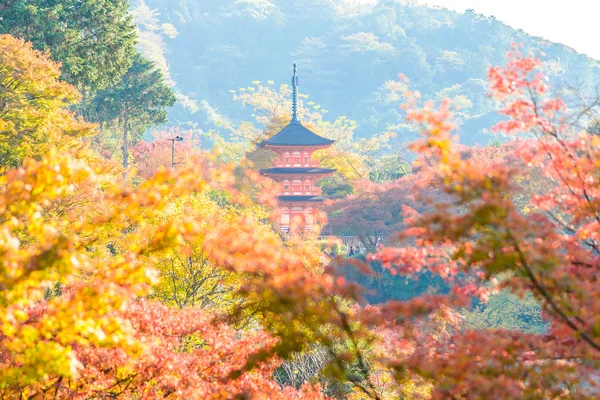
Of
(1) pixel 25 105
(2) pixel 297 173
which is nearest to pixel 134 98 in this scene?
(2) pixel 297 173

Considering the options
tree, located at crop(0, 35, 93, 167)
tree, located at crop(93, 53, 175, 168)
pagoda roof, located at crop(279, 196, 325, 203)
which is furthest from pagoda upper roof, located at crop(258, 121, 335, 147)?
tree, located at crop(0, 35, 93, 167)

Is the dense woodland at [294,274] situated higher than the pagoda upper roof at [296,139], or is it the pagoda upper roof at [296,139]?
the pagoda upper roof at [296,139]

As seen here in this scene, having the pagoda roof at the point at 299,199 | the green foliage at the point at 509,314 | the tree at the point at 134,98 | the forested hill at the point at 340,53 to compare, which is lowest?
the green foliage at the point at 509,314

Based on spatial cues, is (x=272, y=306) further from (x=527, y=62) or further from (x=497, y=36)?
(x=497, y=36)

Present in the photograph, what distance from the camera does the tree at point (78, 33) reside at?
2386cm

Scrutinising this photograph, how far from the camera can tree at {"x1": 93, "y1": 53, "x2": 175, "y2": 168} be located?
120ft

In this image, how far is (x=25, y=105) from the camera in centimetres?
1848

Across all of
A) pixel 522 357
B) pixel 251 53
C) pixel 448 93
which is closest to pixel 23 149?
pixel 522 357

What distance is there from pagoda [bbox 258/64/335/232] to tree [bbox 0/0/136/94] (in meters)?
10.2

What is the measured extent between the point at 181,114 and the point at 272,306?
76.9m

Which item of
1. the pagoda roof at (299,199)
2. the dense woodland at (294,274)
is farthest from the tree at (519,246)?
the pagoda roof at (299,199)

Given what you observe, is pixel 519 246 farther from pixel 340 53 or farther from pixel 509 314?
pixel 340 53

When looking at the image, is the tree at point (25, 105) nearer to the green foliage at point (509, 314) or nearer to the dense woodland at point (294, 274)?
the dense woodland at point (294, 274)

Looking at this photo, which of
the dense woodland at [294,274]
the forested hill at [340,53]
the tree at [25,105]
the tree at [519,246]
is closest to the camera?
the tree at [519,246]
